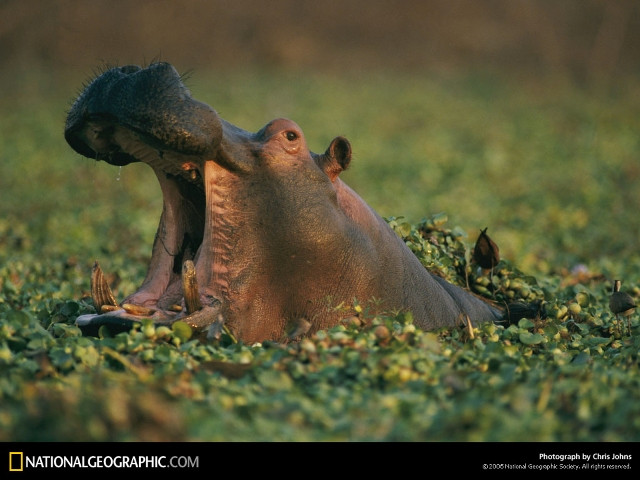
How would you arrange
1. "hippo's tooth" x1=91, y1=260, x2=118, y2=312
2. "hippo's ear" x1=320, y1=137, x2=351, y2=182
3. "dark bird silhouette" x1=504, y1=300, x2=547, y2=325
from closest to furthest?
"hippo's tooth" x1=91, y1=260, x2=118, y2=312 → "hippo's ear" x1=320, y1=137, x2=351, y2=182 → "dark bird silhouette" x1=504, y1=300, x2=547, y2=325

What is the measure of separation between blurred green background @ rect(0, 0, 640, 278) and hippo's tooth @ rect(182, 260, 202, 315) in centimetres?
105

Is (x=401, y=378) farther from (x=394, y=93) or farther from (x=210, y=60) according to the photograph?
(x=210, y=60)

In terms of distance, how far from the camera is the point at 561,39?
27.6 metres

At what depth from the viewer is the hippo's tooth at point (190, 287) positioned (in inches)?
153

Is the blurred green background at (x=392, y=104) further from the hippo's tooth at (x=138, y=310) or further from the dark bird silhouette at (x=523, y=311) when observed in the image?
the dark bird silhouette at (x=523, y=311)

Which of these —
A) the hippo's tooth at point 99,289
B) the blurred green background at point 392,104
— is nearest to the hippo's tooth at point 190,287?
the hippo's tooth at point 99,289

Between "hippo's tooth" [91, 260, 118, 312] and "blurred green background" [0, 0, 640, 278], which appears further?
"blurred green background" [0, 0, 640, 278]

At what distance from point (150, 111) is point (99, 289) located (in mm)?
808

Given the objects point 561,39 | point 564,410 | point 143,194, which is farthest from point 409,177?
point 561,39

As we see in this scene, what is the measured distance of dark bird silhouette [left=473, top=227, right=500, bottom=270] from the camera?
222 inches
